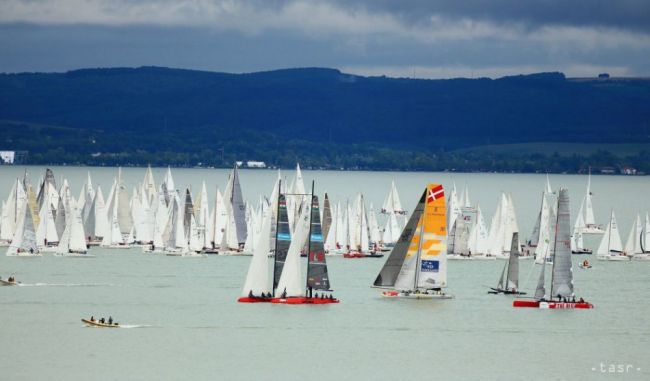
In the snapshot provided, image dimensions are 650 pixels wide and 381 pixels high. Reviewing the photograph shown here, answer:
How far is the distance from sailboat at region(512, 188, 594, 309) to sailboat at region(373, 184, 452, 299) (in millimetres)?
4640

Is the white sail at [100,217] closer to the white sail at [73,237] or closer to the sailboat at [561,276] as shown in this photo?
the white sail at [73,237]

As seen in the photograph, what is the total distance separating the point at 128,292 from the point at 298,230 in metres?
13.7

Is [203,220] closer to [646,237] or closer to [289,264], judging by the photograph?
[646,237]

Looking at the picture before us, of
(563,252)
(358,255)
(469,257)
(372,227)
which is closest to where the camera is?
(563,252)

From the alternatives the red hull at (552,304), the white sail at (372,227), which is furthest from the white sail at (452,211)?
the red hull at (552,304)

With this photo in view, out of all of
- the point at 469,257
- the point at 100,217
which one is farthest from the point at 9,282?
the point at 469,257

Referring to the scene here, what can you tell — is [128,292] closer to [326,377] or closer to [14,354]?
[14,354]

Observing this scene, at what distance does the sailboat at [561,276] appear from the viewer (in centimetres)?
7050

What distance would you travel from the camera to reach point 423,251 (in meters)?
73.7

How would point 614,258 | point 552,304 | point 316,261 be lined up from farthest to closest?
Answer: point 614,258 < point 552,304 < point 316,261

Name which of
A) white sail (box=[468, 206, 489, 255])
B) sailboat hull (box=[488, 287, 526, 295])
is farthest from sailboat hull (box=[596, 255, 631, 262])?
sailboat hull (box=[488, 287, 526, 295])

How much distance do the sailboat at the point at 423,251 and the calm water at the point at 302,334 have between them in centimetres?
115

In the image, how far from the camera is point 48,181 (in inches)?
4336

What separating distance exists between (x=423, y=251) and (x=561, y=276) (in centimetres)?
651
